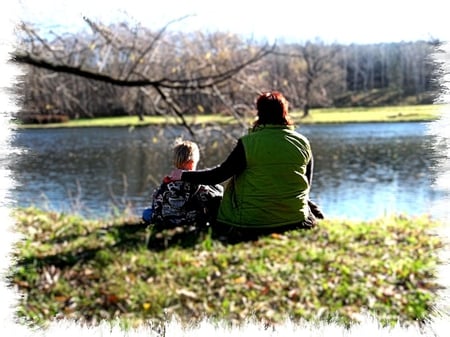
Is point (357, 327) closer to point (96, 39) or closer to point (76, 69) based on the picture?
point (76, 69)

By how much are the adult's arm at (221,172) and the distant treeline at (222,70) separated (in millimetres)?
750

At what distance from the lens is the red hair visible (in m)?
1.54

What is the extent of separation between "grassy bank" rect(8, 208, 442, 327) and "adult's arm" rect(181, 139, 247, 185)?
808 cm

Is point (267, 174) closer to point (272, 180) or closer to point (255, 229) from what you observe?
point (272, 180)

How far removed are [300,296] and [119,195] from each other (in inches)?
413

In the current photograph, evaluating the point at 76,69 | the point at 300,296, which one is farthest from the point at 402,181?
the point at 76,69

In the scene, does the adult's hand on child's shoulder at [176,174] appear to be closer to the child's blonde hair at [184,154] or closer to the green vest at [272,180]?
the child's blonde hair at [184,154]

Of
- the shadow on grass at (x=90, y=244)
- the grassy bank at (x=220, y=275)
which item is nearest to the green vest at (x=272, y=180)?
the grassy bank at (x=220, y=275)

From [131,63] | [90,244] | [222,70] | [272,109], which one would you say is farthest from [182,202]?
[90,244]

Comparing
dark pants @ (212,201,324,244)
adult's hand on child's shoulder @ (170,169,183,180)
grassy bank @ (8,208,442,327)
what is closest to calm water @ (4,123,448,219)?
dark pants @ (212,201,324,244)

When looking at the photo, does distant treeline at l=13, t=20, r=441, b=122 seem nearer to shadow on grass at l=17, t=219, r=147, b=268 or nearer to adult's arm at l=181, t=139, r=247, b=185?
adult's arm at l=181, t=139, r=247, b=185

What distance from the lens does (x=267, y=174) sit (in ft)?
5.04

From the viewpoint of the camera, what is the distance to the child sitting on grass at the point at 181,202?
62.0 inches

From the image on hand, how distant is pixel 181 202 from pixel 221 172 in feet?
0.56
